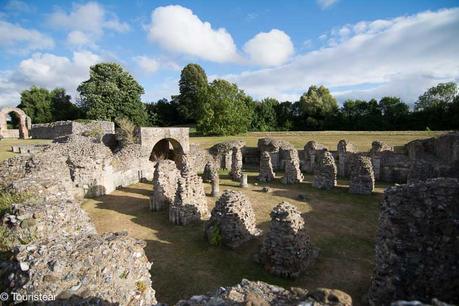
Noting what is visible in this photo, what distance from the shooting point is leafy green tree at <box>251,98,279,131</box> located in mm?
44438

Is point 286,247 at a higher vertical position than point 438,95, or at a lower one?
lower

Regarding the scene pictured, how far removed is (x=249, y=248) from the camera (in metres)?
8.56

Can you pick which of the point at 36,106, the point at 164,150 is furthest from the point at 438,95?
the point at 36,106

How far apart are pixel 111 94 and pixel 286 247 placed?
31.5 meters

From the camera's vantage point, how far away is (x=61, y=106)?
44969 millimetres

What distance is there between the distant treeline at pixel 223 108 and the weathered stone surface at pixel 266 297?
3022cm

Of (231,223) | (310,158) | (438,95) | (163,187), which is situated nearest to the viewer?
(231,223)

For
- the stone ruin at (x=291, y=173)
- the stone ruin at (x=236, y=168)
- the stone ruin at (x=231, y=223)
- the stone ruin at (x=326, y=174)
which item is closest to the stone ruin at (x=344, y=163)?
the stone ruin at (x=326, y=174)

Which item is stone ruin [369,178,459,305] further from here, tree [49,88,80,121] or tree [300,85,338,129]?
tree [49,88,80,121]

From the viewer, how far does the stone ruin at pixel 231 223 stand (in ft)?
28.6

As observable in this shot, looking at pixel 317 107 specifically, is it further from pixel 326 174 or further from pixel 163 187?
pixel 163 187

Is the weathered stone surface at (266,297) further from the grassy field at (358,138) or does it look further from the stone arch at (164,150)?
the grassy field at (358,138)

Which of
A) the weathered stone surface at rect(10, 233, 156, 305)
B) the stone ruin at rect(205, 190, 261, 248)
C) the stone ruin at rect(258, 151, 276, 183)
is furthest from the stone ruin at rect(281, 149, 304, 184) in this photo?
the weathered stone surface at rect(10, 233, 156, 305)

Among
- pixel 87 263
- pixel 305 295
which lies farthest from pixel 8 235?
pixel 305 295
